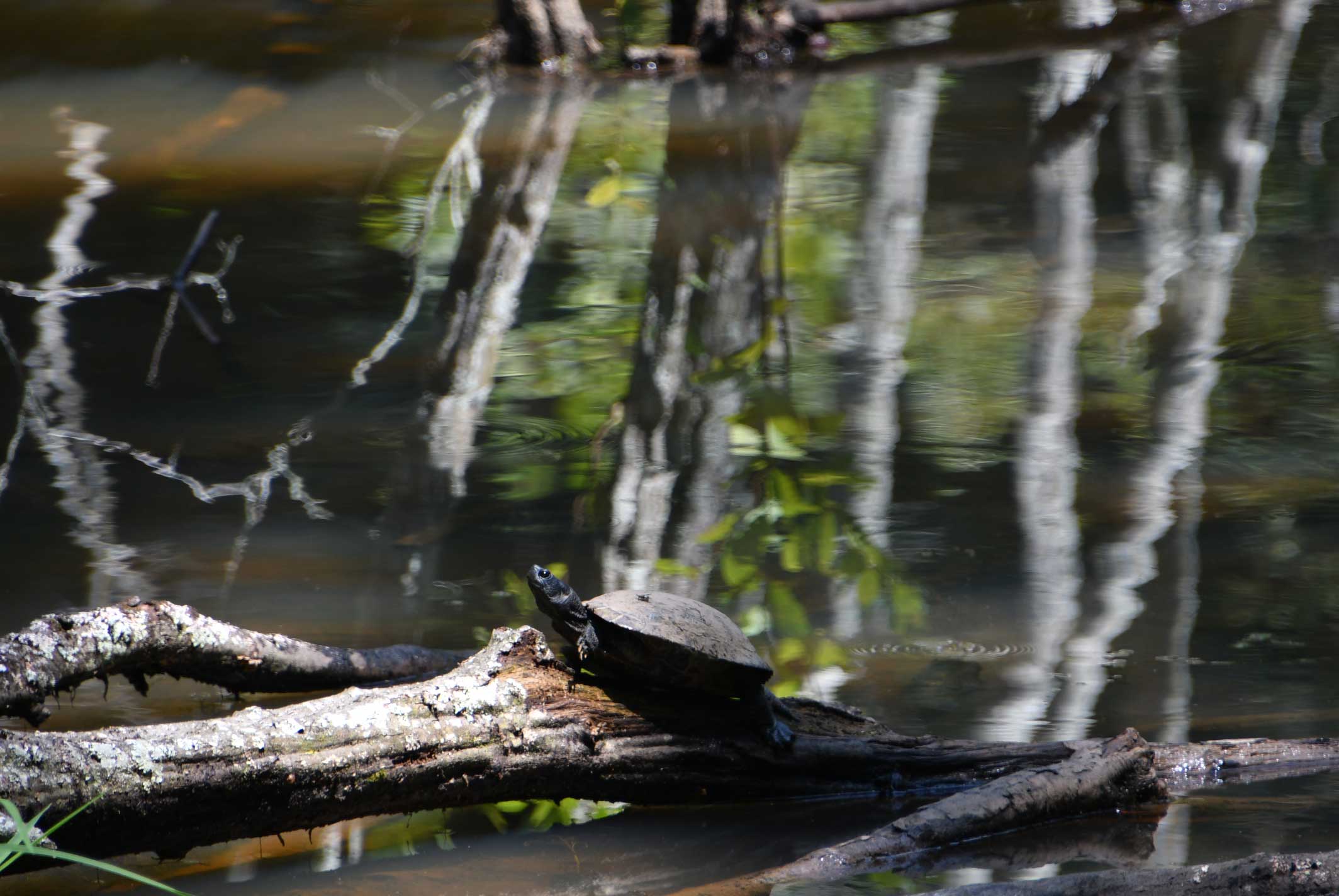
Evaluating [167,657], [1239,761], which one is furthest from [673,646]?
[1239,761]

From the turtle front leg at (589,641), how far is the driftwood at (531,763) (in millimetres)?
72

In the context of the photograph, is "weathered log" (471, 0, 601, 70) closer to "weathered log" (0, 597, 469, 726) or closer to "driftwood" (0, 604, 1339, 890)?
"weathered log" (0, 597, 469, 726)

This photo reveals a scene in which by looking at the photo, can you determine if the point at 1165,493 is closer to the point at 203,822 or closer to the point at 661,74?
the point at 203,822

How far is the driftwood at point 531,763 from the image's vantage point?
244 centimetres

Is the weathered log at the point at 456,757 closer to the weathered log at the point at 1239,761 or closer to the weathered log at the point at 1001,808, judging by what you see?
the weathered log at the point at 1001,808

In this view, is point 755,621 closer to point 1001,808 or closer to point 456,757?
point 1001,808

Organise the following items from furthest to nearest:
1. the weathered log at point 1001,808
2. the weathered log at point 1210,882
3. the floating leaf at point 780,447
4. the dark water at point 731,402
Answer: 1. the floating leaf at point 780,447
2. the dark water at point 731,402
3. the weathered log at point 1001,808
4. the weathered log at point 1210,882

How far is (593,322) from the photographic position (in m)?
6.28

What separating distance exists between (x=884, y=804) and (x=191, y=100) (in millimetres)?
9285

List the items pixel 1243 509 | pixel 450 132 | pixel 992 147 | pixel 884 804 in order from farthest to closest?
pixel 450 132, pixel 992 147, pixel 1243 509, pixel 884 804

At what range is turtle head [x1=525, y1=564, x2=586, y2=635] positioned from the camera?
2.91 meters

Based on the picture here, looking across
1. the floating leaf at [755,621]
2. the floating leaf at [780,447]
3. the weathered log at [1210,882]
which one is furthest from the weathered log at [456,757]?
the floating leaf at [780,447]

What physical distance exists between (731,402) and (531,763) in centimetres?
283

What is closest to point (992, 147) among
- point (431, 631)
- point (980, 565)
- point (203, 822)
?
point (980, 565)
